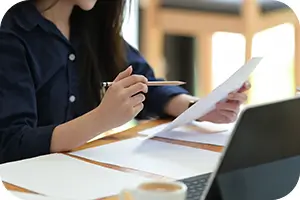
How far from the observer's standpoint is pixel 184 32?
3.16 meters

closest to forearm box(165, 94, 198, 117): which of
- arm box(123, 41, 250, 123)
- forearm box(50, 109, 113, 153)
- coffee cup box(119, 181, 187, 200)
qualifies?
arm box(123, 41, 250, 123)

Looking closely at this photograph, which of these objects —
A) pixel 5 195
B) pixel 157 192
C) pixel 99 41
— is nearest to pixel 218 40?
pixel 99 41

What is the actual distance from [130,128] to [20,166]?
0.33m

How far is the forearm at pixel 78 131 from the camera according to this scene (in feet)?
3.66

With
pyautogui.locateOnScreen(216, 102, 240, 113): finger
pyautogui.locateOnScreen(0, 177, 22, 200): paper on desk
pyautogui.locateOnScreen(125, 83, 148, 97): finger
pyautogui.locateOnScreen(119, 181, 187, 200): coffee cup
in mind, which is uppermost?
pyautogui.locateOnScreen(125, 83, 148, 97): finger

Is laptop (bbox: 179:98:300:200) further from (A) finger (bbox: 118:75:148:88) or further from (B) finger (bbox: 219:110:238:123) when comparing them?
(B) finger (bbox: 219:110:238:123)

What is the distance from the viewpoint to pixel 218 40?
3096 mm

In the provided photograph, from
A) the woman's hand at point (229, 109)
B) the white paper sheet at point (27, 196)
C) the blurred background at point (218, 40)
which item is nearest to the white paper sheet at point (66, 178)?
the white paper sheet at point (27, 196)

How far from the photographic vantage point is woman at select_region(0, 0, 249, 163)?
112 cm

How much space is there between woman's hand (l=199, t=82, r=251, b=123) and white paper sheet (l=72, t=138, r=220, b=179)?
172 mm

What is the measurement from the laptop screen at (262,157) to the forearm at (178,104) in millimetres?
521

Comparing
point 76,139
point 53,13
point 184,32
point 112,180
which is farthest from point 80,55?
point 184,32

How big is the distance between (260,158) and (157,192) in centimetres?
16

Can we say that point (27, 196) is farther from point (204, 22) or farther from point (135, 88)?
point (204, 22)
